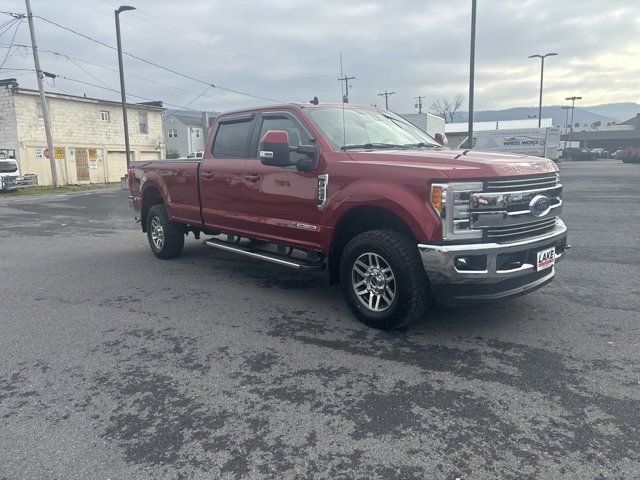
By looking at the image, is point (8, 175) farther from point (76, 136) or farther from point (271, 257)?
point (271, 257)

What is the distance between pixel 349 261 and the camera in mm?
4641

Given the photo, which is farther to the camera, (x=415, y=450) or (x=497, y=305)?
(x=497, y=305)

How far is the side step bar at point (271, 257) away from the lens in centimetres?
516

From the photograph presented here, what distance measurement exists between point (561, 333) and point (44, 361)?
171 inches

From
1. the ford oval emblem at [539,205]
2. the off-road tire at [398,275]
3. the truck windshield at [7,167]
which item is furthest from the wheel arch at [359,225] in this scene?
the truck windshield at [7,167]

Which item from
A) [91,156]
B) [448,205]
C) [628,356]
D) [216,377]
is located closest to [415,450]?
[216,377]

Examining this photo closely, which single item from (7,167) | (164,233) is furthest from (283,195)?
(7,167)

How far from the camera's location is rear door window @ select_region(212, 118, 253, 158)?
6043mm

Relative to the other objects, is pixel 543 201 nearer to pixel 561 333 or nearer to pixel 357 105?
pixel 561 333

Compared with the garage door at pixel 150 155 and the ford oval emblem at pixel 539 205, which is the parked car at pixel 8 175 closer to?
the garage door at pixel 150 155

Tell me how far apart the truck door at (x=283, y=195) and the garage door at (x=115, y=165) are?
33.5 meters

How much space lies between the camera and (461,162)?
13.4 ft

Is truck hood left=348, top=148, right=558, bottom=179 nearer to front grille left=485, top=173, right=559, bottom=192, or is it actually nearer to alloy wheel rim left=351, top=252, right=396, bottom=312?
front grille left=485, top=173, right=559, bottom=192

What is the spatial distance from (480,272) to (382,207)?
3.21ft
